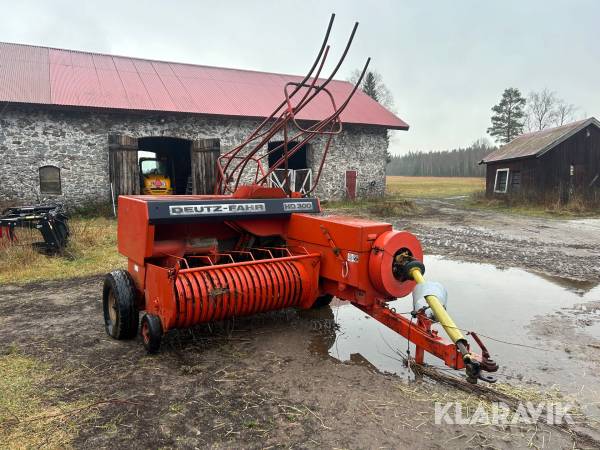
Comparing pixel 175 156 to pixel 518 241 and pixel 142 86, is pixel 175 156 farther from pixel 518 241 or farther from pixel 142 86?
pixel 518 241

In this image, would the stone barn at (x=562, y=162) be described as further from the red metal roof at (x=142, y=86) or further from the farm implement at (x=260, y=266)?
the farm implement at (x=260, y=266)

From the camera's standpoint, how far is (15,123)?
1398 cm

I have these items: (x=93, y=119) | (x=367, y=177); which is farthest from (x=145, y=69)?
(x=367, y=177)

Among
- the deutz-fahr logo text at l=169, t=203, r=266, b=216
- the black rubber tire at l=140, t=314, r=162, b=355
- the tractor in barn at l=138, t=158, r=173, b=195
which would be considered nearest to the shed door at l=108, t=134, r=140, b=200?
the tractor in barn at l=138, t=158, r=173, b=195

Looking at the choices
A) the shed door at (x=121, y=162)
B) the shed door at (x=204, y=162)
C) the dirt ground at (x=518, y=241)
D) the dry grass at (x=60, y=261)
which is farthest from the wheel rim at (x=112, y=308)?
the shed door at (x=204, y=162)

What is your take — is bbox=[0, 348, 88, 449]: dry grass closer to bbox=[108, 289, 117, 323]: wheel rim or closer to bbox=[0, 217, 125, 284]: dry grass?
bbox=[108, 289, 117, 323]: wheel rim

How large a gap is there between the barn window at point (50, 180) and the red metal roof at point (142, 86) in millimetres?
2147

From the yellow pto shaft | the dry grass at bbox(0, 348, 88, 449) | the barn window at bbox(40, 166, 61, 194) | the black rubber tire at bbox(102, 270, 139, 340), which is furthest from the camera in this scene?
the barn window at bbox(40, 166, 61, 194)

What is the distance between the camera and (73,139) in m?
14.7

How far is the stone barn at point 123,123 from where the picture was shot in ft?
46.6

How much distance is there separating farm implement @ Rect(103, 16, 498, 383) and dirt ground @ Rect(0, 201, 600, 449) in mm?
378

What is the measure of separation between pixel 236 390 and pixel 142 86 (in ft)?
51.2

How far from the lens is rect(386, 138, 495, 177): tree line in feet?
239

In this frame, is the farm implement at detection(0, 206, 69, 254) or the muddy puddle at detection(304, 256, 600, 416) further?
the farm implement at detection(0, 206, 69, 254)
